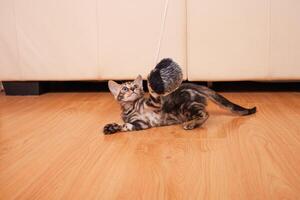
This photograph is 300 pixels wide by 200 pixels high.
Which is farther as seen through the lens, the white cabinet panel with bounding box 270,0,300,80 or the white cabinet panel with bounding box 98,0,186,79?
the white cabinet panel with bounding box 98,0,186,79

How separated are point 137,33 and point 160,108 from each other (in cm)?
74

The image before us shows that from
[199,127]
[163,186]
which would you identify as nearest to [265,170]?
[163,186]

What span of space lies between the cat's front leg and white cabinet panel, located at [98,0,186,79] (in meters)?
0.69

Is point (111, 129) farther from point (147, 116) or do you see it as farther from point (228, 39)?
point (228, 39)

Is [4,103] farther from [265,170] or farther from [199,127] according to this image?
[265,170]

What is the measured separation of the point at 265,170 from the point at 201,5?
118 centimetres

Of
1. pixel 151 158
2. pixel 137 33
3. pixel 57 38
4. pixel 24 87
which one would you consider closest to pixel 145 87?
pixel 137 33

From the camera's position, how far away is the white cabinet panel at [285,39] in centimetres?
190

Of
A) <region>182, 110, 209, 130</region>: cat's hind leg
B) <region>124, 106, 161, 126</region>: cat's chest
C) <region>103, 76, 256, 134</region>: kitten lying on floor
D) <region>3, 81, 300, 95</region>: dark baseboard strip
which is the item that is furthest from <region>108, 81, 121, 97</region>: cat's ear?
<region>3, 81, 300, 95</region>: dark baseboard strip

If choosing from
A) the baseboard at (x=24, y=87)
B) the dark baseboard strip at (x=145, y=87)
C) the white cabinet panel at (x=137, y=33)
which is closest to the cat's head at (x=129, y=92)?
the white cabinet panel at (x=137, y=33)

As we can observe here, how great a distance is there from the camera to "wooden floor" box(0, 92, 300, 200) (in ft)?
2.91

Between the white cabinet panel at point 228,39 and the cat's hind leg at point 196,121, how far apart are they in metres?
0.64

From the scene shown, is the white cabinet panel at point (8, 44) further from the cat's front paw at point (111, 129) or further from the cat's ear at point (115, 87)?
the cat's front paw at point (111, 129)

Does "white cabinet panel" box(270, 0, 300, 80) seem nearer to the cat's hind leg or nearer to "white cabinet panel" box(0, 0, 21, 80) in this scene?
the cat's hind leg
